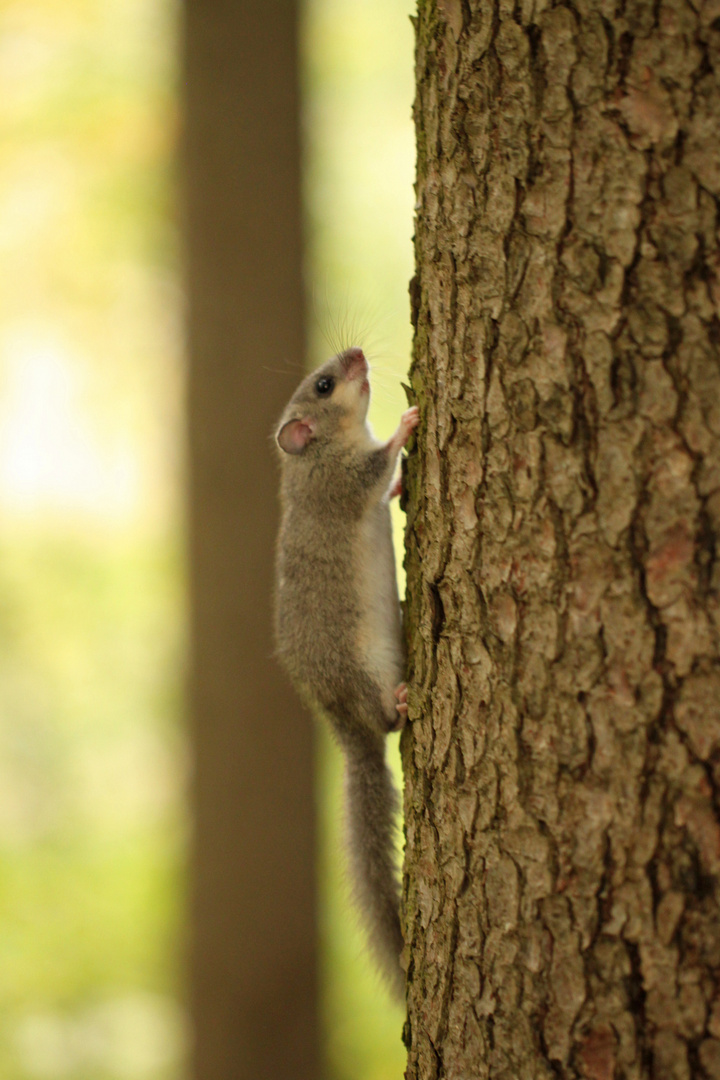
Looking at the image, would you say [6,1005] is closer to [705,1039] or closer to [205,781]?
[205,781]

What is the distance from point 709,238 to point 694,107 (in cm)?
22

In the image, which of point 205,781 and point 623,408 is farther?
point 205,781

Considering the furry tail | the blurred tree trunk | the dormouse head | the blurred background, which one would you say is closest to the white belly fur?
the furry tail

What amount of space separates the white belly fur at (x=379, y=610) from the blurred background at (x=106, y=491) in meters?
2.81

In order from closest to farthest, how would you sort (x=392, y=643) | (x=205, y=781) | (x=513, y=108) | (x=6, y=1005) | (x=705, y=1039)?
1. (x=705, y=1039)
2. (x=513, y=108)
3. (x=392, y=643)
4. (x=205, y=781)
5. (x=6, y=1005)

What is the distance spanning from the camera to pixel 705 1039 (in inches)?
58.1

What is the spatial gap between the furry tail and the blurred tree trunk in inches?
24.8

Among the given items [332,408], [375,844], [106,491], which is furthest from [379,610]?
[106,491]

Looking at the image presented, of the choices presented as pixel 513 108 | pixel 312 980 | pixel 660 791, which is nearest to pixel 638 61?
pixel 513 108

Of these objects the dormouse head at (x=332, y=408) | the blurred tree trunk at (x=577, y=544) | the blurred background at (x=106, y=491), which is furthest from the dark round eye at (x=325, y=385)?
the blurred background at (x=106, y=491)

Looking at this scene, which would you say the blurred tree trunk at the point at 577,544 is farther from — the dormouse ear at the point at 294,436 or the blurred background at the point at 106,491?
the blurred background at the point at 106,491

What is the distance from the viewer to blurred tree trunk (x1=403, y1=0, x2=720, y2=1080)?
5.01ft

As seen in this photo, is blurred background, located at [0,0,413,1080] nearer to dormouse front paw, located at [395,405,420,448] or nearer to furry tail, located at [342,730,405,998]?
furry tail, located at [342,730,405,998]

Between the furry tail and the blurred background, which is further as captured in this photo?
the blurred background
